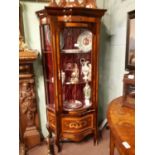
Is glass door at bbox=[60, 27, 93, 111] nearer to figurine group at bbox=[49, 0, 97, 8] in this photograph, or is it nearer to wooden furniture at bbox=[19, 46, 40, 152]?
figurine group at bbox=[49, 0, 97, 8]

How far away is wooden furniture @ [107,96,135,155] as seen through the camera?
0.91m

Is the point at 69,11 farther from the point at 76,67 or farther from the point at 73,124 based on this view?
the point at 73,124

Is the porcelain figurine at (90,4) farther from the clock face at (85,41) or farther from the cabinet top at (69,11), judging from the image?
the clock face at (85,41)

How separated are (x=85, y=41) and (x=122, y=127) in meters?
1.30

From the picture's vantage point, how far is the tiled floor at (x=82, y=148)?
2.14 metres

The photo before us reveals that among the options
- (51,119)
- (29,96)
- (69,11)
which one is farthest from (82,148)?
(69,11)

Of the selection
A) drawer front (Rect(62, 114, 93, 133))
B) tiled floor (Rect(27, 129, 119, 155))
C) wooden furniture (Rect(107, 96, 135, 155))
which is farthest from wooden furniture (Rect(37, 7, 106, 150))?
wooden furniture (Rect(107, 96, 135, 155))

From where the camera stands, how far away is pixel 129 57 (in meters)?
1.87

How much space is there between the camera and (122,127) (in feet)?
3.58

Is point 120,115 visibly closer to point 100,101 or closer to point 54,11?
point 54,11

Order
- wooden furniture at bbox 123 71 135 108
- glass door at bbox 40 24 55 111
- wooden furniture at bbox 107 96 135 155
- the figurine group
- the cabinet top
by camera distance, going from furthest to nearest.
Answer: glass door at bbox 40 24 55 111 → the figurine group → the cabinet top → wooden furniture at bbox 123 71 135 108 → wooden furniture at bbox 107 96 135 155

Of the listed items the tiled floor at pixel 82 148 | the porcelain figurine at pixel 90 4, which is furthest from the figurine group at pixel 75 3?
the tiled floor at pixel 82 148

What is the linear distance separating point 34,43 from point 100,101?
129cm

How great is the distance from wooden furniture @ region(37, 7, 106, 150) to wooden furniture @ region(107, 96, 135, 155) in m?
0.68
